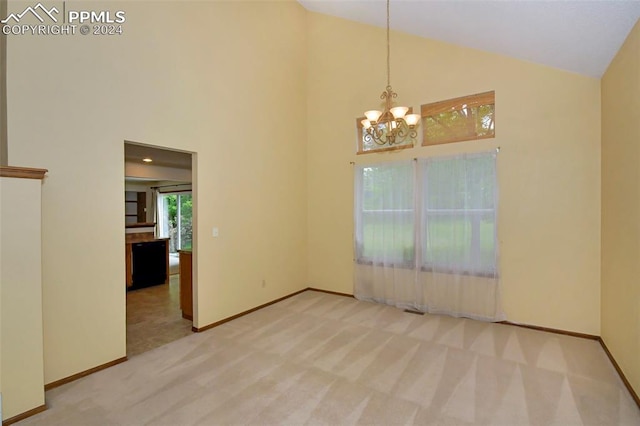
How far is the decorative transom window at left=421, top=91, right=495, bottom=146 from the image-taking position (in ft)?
13.5

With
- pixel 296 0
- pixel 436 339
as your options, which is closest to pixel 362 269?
pixel 436 339

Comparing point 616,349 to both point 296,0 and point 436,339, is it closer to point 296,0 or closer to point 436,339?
point 436,339

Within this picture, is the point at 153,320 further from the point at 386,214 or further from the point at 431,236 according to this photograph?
the point at 431,236

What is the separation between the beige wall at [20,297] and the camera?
86.7 inches

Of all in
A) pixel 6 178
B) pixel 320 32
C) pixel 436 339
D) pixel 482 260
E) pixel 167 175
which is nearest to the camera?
pixel 6 178

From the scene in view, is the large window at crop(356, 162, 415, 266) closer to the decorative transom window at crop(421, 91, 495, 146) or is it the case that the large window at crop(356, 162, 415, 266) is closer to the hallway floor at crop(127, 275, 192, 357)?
the decorative transom window at crop(421, 91, 495, 146)

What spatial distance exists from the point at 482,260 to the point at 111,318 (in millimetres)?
4444

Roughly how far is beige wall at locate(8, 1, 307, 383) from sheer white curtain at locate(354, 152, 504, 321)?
4.63ft

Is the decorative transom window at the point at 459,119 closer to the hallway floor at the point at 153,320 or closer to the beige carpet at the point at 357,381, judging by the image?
the beige carpet at the point at 357,381

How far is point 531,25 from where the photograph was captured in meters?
2.87

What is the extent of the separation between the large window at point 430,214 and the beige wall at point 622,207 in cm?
111

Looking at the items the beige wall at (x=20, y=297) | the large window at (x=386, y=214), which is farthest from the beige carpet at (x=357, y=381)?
the large window at (x=386, y=214)

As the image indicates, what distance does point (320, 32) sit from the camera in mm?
5562

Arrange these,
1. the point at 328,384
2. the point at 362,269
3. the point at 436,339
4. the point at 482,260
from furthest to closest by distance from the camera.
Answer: the point at 362,269
the point at 482,260
the point at 436,339
the point at 328,384
